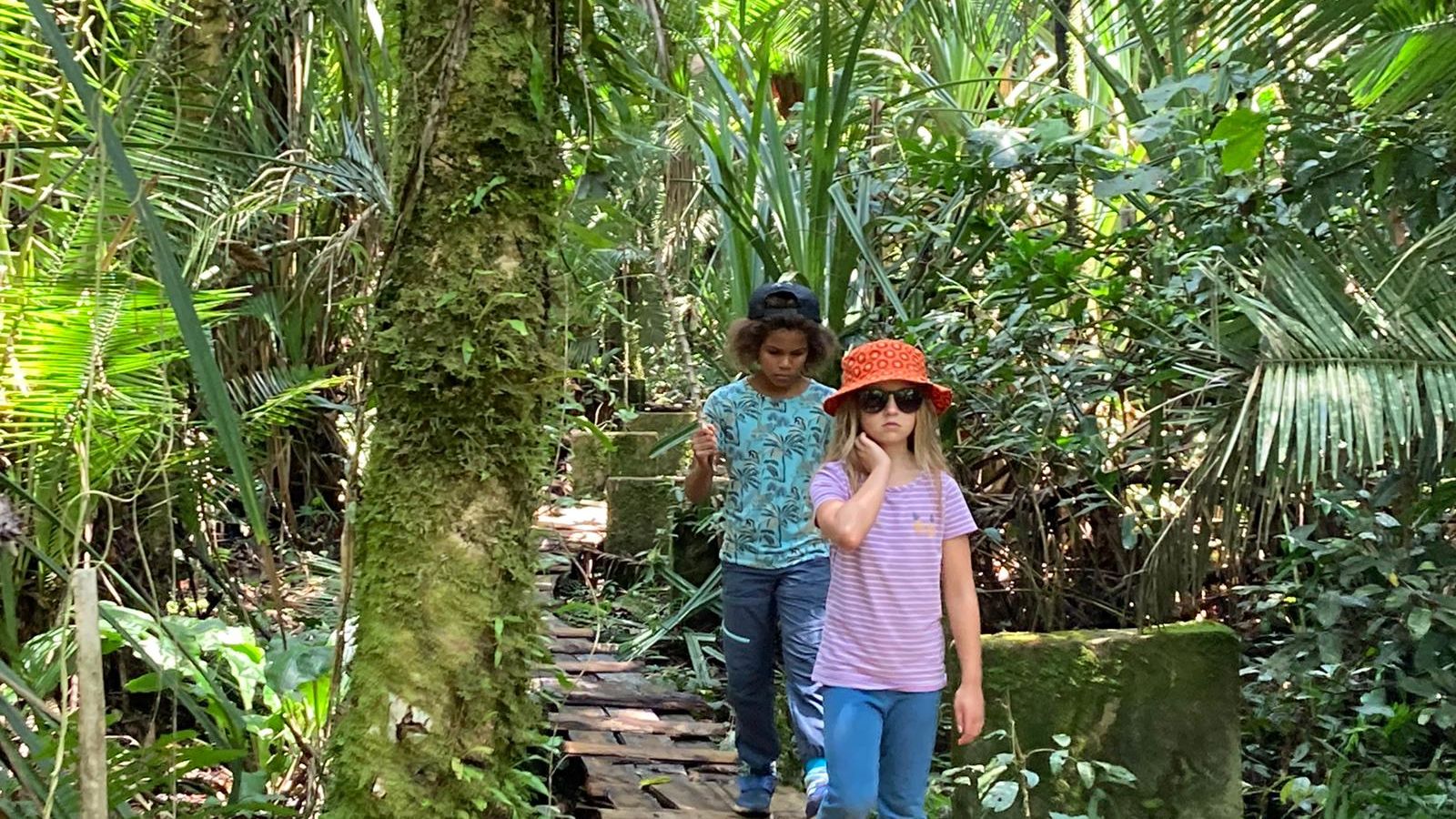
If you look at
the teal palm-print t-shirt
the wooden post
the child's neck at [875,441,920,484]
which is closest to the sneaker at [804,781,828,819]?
the teal palm-print t-shirt

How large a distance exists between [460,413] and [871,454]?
867mm

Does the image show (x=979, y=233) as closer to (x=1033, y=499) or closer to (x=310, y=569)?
(x=1033, y=499)

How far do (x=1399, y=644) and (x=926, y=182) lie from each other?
1.99 m

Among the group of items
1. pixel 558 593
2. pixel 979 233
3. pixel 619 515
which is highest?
pixel 979 233

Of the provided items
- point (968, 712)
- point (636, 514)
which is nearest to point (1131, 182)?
point (968, 712)

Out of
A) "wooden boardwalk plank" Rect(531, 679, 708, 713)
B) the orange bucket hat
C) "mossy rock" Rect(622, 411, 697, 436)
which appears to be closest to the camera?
the orange bucket hat

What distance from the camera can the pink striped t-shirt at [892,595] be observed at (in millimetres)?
2496

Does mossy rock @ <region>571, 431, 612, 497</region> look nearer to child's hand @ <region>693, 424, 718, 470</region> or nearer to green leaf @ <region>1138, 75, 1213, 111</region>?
child's hand @ <region>693, 424, 718, 470</region>

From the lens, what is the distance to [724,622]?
334cm

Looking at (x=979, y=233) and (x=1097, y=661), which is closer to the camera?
(x=1097, y=661)

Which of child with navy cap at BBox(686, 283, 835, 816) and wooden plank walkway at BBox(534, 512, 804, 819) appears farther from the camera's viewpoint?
wooden plank walkway at BBox(534, 512, 804, 819)

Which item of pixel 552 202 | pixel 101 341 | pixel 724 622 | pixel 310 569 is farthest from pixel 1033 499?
pixel 310 569

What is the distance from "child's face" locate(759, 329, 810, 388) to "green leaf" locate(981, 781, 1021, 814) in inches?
46.2

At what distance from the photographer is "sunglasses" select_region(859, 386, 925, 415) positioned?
2.58m
